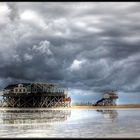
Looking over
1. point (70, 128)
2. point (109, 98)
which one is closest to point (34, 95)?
point (109, 98)

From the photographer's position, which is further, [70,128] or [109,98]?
[109,98]

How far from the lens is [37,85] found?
83000 millimetres

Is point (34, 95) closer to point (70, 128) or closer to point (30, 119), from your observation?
point (30, 119)

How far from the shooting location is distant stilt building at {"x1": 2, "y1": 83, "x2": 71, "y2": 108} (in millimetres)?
81188

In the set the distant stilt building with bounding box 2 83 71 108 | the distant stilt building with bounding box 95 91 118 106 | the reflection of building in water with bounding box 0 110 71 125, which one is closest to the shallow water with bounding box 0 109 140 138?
the reflection of building in water with bounding box 0 110 71 125

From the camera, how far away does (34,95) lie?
8081 centimetres

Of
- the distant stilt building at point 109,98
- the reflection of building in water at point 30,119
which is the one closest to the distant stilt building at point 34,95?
the distant stilt building at point 109,98

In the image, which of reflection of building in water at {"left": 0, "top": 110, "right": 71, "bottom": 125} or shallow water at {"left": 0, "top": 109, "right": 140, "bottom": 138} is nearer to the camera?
shallow water at {"left": 0, "top": 109, "right": 140, "bottom": 138}

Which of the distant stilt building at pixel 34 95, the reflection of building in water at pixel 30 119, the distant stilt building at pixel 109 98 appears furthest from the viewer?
the distant stilt building at pixel 109 98

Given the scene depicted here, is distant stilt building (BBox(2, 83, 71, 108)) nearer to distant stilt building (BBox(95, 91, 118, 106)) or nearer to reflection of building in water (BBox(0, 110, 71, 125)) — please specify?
distant stilt building (BBox(95, 91, 118, 106))

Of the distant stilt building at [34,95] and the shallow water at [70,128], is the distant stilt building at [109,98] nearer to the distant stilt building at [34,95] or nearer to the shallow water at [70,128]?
the distant stilt building at [34,95]

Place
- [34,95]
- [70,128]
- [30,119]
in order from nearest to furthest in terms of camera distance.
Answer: [70,128]
[30,119]
[34,95]

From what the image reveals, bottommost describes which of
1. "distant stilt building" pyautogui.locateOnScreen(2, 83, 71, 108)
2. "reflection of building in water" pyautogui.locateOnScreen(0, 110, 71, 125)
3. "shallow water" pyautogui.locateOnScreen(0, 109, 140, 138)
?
"shallow water" pyautogui.locateOnScreen(0, 109, 140, 138)

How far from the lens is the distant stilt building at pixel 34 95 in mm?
81188
